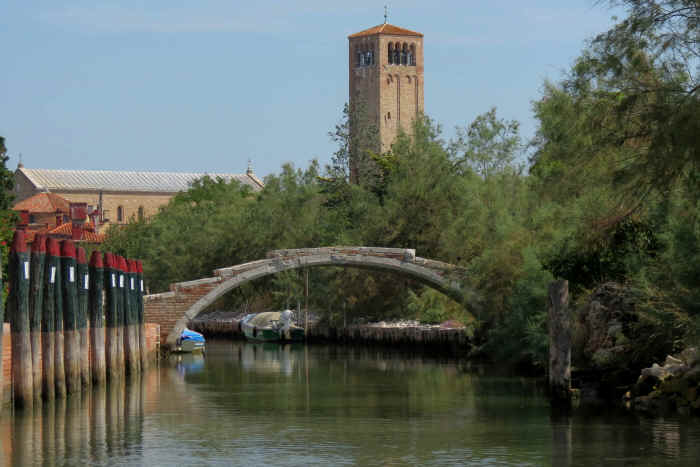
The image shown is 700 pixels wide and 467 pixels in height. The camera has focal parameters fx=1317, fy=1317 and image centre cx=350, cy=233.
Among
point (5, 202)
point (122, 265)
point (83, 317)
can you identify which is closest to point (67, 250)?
point (83, 317)

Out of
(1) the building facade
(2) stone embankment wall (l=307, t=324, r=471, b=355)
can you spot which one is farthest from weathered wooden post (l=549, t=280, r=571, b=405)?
(1) the building facade

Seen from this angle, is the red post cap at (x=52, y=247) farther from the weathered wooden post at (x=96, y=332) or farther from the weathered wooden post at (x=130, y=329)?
the weathered wooden post at (x=130, y=329)

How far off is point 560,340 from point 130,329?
520 inches

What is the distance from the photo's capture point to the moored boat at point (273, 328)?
5034 centimetres

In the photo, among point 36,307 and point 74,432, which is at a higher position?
point 36,307

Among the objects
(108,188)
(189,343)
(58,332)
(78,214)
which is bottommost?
(189,343)

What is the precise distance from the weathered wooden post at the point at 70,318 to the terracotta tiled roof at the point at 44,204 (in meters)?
82.6

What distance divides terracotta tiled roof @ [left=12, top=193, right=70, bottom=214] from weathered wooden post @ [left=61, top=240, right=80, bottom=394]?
A: 82.6 meters

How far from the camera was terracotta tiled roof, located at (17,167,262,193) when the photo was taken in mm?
114188

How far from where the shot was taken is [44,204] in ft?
347

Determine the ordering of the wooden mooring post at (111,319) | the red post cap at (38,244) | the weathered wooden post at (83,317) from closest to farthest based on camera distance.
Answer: the red post cap at (38,244), the weathered wooden post at (83,317), the wooden mooring post at (111,319)

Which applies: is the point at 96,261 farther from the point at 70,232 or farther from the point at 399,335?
the point at 70,232

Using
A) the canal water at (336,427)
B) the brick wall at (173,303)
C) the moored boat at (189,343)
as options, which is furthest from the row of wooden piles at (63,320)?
the moored boat at (189,343)

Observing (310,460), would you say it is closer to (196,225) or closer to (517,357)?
(517,357)
